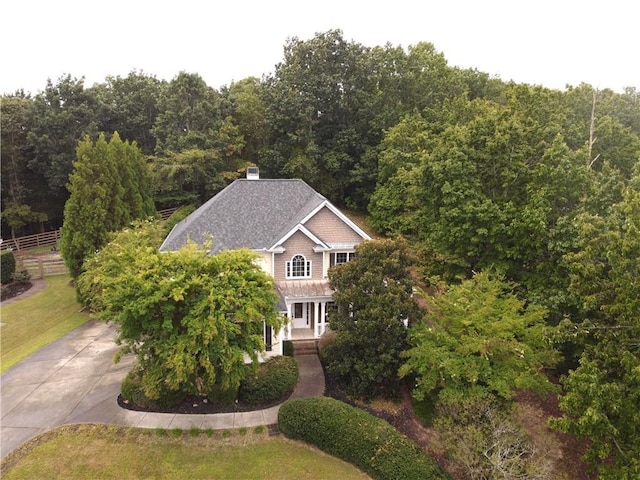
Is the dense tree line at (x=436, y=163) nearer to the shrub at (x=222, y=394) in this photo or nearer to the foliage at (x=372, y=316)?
the foliage at (x=372, y=316)

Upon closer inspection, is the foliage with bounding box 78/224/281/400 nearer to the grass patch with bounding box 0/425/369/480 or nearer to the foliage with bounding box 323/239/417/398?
the grass patch with bounding box 0/425/369/480

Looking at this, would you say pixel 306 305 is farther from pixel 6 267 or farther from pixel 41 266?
pixel 41 266

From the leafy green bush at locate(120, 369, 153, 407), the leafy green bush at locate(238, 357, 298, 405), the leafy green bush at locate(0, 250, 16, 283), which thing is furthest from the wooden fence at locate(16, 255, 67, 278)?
the leafy green bush at locate(238, 357, 298, 405)

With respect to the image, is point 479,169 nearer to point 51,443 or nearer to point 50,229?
point 51,443

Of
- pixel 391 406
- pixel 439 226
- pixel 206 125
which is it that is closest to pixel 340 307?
pixel 391 406

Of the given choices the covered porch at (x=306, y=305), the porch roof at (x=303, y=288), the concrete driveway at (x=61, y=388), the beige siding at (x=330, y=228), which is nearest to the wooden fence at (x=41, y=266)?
the concrete driveway at (x=61, y=388)
